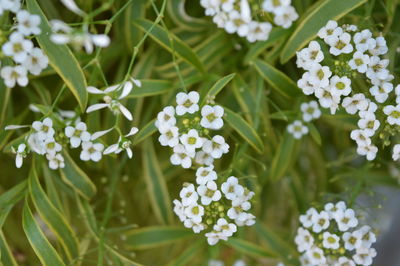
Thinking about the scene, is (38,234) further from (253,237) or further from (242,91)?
(253,237)

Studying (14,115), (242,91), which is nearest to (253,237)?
(242,91)

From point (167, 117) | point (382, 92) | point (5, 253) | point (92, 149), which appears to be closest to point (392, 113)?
point (382, 92)

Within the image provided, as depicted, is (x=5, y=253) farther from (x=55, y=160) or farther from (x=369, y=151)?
(x=369, y=151)

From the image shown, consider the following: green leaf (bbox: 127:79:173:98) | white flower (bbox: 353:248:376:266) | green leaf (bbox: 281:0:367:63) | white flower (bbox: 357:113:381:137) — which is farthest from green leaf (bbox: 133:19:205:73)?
white flower (bbox: 353:248:376:266)

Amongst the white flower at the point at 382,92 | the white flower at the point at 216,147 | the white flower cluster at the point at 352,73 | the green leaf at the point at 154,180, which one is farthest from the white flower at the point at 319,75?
the green leaf at the point at 154,180

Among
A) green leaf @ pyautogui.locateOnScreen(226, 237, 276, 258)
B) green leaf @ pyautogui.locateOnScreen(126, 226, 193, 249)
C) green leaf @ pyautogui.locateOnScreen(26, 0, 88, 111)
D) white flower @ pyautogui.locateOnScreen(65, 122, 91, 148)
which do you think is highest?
green leaf @ pyautogui.locateOnScreen(26, 0, 88, 111)

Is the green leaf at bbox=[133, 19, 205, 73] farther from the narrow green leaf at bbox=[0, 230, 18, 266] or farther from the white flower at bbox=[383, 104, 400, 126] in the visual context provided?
the narrow green leaf at bbox=[0, 230, 18, 266]

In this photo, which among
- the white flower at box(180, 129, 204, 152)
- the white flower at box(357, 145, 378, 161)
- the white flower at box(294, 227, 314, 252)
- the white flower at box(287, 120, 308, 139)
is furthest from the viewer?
the white flower at box(287, 120, 308, 139)
